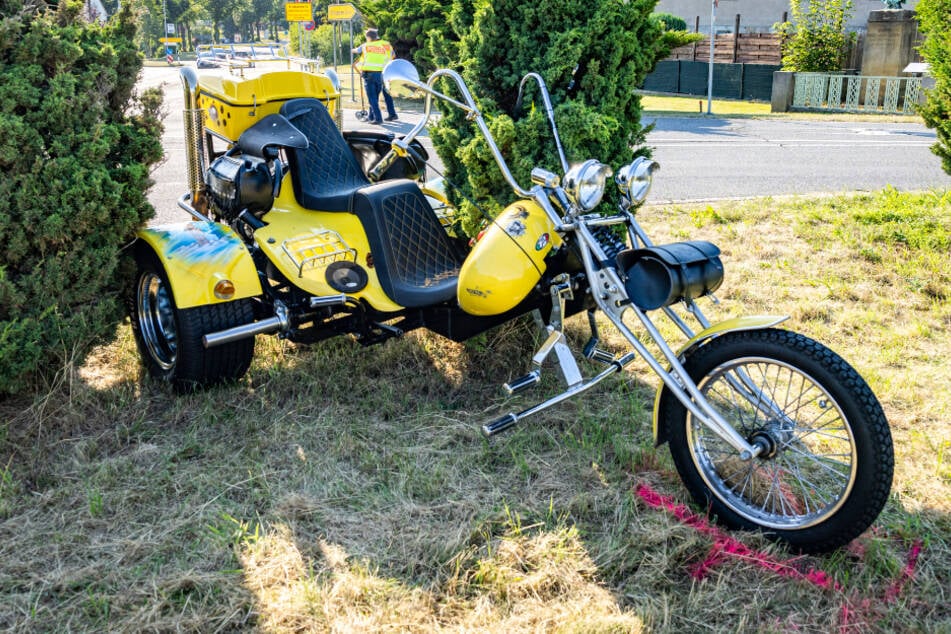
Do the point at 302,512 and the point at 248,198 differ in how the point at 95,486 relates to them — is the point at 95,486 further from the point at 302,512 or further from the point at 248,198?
the point at 248,198

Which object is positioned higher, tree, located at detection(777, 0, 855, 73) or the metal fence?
tree, located at detection(777, 0, 855, 73)

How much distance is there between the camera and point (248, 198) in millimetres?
3938

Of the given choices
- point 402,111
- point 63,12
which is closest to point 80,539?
point 63,12

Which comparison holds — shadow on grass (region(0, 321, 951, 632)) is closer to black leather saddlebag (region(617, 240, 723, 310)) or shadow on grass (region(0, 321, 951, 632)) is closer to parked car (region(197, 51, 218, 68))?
black leather saddlebag (region(617, 240, 723, 310))

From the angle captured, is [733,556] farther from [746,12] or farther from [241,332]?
[746,12]

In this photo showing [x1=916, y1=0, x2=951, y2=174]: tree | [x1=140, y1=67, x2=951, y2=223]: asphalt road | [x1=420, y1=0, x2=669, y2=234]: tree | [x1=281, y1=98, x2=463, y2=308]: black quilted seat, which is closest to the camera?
[x1=281, y1=98, x2=463, y2=308]: black quilted seat

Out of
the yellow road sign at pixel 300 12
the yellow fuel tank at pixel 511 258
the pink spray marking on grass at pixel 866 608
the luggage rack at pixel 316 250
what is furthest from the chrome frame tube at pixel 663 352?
the yellow road sign at pixel 300 12

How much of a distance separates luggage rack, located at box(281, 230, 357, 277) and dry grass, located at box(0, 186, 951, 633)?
603 mm

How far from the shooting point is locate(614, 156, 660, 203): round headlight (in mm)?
3184

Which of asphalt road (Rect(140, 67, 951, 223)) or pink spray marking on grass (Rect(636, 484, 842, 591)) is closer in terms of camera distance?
pink spray marking on grass (Rect(636, 484, 842, 591))

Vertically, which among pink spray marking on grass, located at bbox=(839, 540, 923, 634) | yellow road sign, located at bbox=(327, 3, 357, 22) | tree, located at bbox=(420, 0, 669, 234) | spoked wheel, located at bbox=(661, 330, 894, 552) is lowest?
pink spray marking on grass, located at bbox=(839, 540, 923, 634)

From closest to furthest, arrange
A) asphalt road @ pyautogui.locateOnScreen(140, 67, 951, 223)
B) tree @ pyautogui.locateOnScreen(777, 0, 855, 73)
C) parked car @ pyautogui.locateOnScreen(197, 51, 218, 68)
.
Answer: parked car @ pyautogui.locateOnScreen(197, 51, 218, 68) < asphalt road @ pyautogui.locateOnScreen(140, 67, 951, 223) < tree @ pyautogui.locateOnScreen(777, 0, 855, 73)

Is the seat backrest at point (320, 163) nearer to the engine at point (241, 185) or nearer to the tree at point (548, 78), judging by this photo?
the engine at point (241, 185)

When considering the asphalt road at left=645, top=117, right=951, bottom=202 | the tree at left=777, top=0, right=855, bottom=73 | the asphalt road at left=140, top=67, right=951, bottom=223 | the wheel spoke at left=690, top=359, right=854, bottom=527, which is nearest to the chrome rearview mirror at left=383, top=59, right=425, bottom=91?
the wheel spoke at left=690, top=359, right=854, bottom=527
